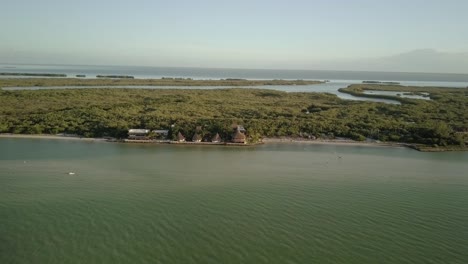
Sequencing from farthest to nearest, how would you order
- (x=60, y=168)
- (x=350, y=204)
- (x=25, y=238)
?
(x=60, y=168) < (x=350, y=204) < (x=25, y=238)

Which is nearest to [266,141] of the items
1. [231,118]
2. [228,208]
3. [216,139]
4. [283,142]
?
[283,142]

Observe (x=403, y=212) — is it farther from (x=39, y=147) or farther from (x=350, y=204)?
(x=39, y=147)

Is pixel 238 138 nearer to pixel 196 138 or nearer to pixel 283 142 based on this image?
pixel 196 138

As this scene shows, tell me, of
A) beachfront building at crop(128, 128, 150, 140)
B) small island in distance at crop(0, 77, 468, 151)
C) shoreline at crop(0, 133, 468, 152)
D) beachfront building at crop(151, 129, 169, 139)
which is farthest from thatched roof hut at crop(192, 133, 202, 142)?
beachfront building at crop(128, 128, 150, 140)

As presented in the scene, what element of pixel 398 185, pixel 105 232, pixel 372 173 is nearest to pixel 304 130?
pixel 372 173

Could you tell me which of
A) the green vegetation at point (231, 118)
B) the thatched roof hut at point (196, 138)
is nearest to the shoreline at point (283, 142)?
the thatched roof hut at point (196, 138)

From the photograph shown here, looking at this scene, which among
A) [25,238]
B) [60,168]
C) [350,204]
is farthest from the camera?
Result: [60,168]

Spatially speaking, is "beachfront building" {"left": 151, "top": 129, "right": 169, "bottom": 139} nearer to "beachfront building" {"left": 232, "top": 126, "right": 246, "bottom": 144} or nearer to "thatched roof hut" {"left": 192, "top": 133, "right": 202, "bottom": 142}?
"thatched roof hut" {"left": 192, "top": 133, "right": 202, "bottom": 142}
